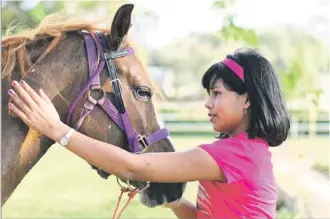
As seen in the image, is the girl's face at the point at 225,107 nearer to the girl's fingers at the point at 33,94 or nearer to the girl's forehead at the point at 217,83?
the girl's forehead at the point at 217,83

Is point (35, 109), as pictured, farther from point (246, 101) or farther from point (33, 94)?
point (246, 101)

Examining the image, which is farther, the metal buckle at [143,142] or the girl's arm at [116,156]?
the metal buckle at [143,142]

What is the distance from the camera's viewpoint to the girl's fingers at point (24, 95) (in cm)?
190

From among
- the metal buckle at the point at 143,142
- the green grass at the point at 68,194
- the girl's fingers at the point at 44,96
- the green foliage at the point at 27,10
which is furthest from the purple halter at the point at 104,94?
the green grass at the point at 68,194

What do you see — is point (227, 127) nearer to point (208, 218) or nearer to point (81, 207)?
point (208, 218)

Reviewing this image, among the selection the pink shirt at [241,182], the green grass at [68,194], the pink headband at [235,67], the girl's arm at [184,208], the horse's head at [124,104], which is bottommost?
the green grass at [68,194]

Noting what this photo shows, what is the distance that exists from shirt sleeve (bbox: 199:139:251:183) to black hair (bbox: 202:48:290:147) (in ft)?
0.32

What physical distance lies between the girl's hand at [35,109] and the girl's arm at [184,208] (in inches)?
28.7

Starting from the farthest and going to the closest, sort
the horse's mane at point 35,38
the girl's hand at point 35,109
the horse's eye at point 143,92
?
the horse's eye at point 143,92
the horse's mane at point 35,38
the girl's hand at point 35,109

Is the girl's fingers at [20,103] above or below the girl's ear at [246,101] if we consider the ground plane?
above

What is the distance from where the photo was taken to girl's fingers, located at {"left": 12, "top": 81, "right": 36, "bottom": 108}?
1900mm

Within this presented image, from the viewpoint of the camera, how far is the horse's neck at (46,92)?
2061mm

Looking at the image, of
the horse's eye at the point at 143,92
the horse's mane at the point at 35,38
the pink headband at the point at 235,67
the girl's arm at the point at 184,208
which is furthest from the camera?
the girl's arm at the point at 184,208

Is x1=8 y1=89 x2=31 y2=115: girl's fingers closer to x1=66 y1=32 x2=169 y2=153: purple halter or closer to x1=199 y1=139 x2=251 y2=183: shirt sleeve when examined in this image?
x1=66 y1=32 x2=169 y2=153: purple halter
